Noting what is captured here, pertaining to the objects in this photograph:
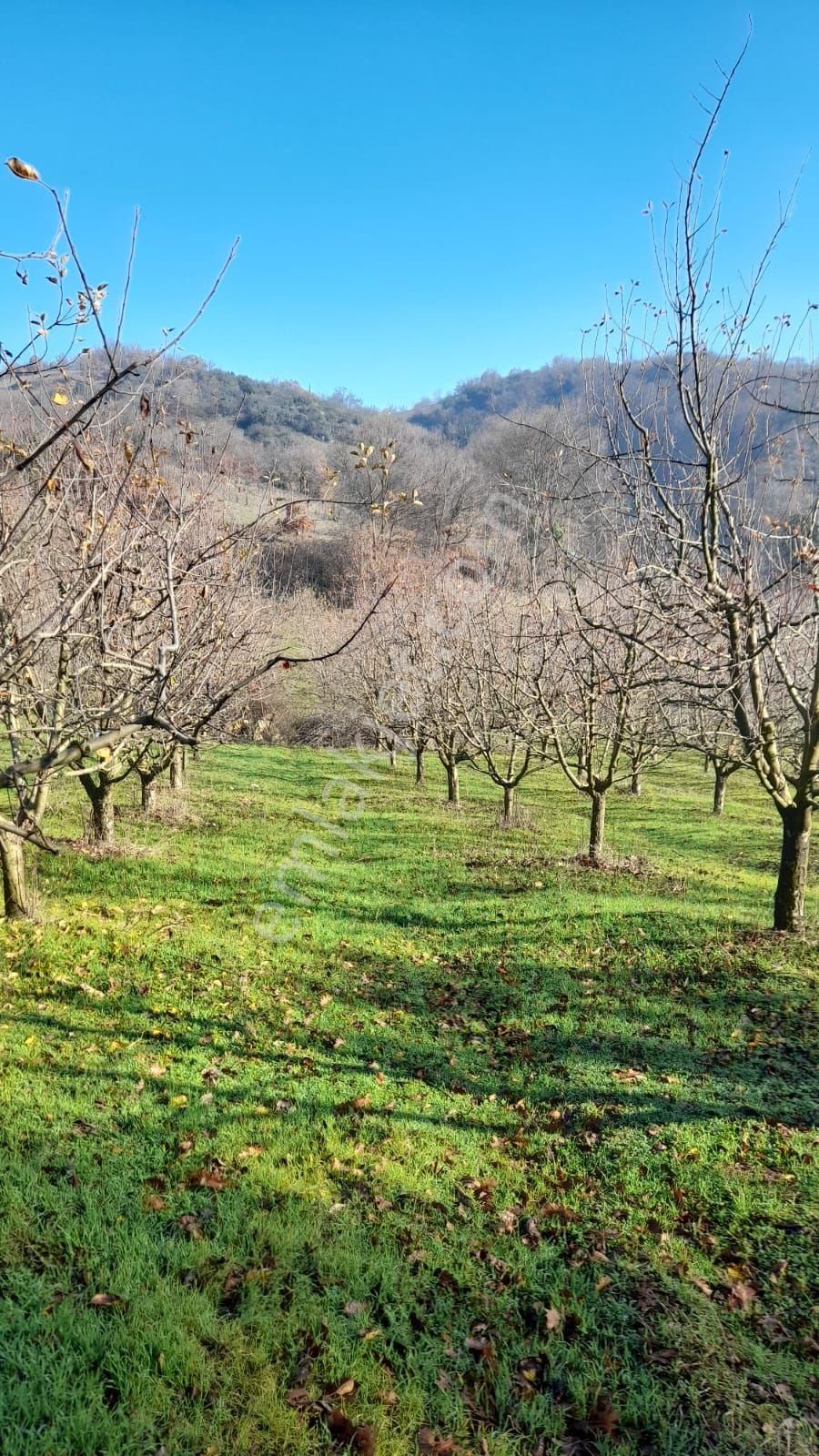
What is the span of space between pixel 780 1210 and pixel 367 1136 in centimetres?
255

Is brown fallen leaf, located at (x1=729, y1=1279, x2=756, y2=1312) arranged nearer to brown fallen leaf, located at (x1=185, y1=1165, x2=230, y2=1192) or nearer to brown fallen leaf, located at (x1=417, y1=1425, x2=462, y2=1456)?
brown fallen leaf, located at (x1=417, y1=1425, x2=462, y2=1456)

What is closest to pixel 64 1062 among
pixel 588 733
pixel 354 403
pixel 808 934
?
pixel 808 934

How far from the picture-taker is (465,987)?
7305mm

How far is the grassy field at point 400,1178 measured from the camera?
299 cm

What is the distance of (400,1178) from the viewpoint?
4371 millimetres

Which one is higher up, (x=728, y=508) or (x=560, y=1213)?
(x=728, y=508)

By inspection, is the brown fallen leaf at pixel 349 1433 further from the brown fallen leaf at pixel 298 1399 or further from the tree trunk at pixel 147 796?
the tree trunk at pixel 147 796

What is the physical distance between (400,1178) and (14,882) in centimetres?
537

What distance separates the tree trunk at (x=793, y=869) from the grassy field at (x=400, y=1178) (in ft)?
1.22

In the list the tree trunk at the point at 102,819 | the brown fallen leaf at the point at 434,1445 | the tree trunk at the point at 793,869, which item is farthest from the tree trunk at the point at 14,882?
the tree trunk at the point at 793,869

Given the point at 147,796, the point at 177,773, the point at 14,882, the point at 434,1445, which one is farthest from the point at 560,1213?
the point at 177,773

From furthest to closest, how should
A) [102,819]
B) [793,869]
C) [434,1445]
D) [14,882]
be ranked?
[102,819], [793,869], [14,882], [434,1445]

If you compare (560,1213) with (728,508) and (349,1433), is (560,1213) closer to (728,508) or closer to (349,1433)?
(349,1433)

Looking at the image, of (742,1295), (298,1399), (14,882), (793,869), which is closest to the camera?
(298,1399)
